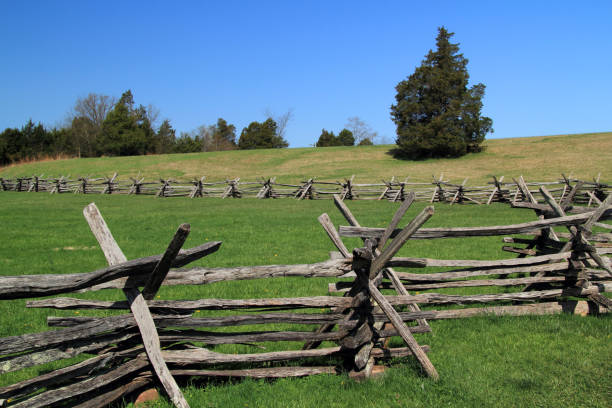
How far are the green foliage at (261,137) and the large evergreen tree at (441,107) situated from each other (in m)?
31.1

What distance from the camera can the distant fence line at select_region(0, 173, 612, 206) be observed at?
22688 millimetres

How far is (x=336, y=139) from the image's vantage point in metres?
78.0

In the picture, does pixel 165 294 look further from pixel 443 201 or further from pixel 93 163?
pixel 93 163

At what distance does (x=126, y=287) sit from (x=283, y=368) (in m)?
1.53

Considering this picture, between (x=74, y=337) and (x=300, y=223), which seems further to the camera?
(x=300, y=223)

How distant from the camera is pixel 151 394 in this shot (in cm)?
358

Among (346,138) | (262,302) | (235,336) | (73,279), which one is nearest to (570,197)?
(262,302)

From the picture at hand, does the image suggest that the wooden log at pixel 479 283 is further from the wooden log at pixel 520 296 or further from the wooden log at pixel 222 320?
the wooden log at pixel 222 320

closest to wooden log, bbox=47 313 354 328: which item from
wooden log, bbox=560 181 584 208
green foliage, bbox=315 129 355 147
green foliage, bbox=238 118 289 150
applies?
wooden log, bbox=560 181 584 208

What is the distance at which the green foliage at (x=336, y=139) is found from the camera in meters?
76.2

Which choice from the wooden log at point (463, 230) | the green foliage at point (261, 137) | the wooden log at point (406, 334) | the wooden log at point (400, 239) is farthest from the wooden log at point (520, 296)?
the green foliage at point (261, 137)

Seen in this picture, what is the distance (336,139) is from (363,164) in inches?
1307

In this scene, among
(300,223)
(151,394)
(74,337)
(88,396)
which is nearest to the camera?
(74,337)

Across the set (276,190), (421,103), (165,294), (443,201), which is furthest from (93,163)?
(165,294)
